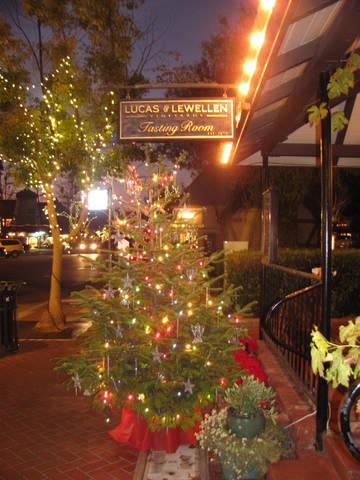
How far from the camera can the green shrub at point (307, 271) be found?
10.2 metres

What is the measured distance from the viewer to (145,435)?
4723 millimetres

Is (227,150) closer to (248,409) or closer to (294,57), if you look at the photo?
(294,57)

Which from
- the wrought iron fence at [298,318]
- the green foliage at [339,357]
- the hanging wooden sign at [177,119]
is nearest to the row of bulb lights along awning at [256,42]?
the hanging wooden sign at [177,119]

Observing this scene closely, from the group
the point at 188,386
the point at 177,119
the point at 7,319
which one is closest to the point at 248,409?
the point at 188,386

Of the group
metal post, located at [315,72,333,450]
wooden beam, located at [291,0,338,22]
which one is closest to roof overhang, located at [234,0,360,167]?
wooden beam, located at [291,0,338,22]

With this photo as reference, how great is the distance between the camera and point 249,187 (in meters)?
16.0

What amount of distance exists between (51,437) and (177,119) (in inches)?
156

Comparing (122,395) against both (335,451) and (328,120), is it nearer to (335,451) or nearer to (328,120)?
(335,451)

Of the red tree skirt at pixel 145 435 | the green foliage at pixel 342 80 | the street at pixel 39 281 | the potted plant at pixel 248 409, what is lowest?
the street at pixel 39 281

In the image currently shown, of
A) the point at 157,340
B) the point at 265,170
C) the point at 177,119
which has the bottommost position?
the point at 157,340

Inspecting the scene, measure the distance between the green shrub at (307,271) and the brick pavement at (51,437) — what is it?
15.1 ft

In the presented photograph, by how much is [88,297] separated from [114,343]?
1.68ft

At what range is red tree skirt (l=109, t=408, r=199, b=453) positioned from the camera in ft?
15.3

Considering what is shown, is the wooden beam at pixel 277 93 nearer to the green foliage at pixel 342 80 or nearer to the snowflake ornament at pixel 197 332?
the green foliage at pixel 342 80
